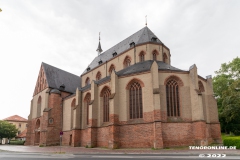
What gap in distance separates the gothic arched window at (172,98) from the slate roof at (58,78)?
22.6 metres

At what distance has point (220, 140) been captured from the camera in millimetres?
24500

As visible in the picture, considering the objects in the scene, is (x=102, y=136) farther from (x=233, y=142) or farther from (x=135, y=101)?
(x=233, y=142)

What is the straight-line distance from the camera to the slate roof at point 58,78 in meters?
38.5

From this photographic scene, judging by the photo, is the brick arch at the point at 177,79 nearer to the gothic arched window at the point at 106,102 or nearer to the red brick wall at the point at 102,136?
the gothic arched window at the point at 106,102

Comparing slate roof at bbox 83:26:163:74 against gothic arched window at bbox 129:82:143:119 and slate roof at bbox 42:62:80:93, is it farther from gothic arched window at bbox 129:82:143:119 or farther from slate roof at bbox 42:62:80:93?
gothic arched window at bbox 129:82:143:119

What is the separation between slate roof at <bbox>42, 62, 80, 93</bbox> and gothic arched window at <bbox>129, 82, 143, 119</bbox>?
19.0 meters

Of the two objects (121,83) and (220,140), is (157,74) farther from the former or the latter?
(220,140)

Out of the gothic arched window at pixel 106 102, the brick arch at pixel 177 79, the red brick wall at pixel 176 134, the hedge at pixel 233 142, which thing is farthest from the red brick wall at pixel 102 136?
the hedge at pixel 233 142

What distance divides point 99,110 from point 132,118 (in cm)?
570

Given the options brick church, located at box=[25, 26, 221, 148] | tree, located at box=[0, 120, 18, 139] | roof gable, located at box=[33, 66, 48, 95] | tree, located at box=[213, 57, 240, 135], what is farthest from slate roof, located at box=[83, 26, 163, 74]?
tree, located at box=[0, 120, 18, 139]

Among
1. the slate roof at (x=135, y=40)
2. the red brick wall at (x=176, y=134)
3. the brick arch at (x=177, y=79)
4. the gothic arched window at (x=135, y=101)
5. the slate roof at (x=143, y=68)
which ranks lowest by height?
the red brick wall at (x=176, y=134)

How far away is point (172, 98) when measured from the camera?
2366 centimetres

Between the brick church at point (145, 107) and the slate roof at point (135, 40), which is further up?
the slate roof at point (135, 40)

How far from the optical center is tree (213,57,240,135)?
30688 millimetres
